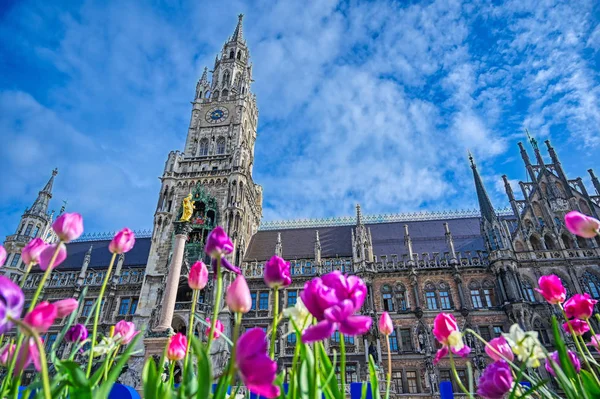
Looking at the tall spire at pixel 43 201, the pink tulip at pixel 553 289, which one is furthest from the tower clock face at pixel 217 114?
the pink tulip at pixel 553 289

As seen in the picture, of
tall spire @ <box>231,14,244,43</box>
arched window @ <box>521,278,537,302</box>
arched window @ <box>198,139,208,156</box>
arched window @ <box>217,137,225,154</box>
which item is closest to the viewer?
arched window @ <box>521,278,537,302</box>

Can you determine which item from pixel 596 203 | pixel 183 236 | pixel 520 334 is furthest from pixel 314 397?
pixel 596 203

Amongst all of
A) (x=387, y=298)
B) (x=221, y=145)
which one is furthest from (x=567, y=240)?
(x=221, y=145)

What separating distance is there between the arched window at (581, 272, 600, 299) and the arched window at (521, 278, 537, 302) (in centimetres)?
273

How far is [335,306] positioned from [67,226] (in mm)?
1824

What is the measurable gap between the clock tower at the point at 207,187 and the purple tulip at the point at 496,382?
49.4 ft

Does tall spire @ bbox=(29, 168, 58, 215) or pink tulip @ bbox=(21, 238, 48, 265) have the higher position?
tall spire @ bbox=(29, 168, 58, 215)

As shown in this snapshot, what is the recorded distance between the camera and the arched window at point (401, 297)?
2336 centimetres

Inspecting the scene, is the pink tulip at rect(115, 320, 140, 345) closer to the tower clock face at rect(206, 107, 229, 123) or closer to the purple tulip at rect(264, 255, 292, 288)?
the purple tulip at rect(264, 255, 292, 288)

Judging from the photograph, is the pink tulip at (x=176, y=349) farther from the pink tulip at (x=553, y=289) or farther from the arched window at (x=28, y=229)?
the arched window at (x=28, y=229)

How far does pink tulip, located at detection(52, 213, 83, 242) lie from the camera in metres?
2.27

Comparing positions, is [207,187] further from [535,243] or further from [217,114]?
[535,243]

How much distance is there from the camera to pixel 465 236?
94.2 ft

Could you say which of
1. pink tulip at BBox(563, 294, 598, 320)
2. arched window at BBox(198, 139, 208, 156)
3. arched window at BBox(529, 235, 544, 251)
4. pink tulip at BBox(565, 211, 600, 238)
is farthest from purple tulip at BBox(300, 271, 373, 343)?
arched window at BBox(198, 139, 208, 156)
